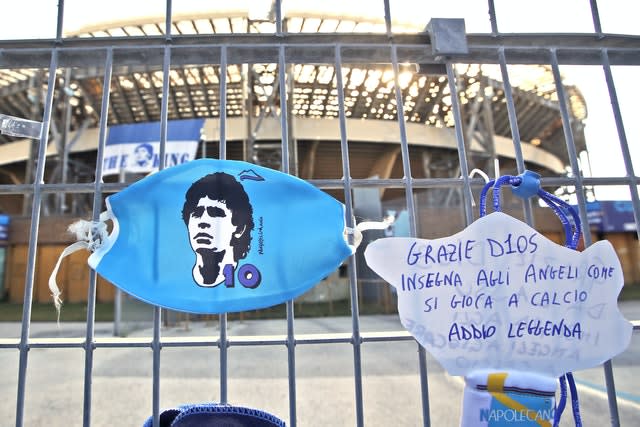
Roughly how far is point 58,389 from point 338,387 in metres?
2.84

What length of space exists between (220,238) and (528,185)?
107 centimetres

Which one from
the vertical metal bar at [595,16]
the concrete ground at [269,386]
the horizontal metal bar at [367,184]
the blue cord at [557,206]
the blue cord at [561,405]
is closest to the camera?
the blue cord at [561,405]

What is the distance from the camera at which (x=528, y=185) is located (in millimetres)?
1228

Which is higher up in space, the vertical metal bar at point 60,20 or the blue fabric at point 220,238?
the vertical metal bar at point 60,20

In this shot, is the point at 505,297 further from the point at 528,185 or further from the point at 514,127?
the point at 514,127

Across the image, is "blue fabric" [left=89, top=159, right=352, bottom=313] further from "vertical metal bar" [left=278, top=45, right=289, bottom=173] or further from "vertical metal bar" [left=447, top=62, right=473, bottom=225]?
"vertical metal bar" [left=447, top=62, right=473, bottom=225]

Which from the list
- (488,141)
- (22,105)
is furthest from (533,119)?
(22,105)

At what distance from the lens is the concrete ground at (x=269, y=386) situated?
3.02 meters

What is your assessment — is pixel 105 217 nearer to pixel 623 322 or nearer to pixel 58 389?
pixel 623 322

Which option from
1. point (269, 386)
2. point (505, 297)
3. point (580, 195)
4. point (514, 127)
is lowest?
point (269, 386)

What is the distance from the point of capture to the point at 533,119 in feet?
63.8

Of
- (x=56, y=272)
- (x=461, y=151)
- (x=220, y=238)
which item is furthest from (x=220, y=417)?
(x=461, y=151)

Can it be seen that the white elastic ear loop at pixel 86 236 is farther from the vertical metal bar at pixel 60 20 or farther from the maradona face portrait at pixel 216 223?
the vertical metal bar at pixel 60 20

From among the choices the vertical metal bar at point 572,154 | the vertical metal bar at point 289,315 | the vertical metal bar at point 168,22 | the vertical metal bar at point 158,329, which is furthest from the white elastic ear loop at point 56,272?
the vertical metal bar at point 572,154
